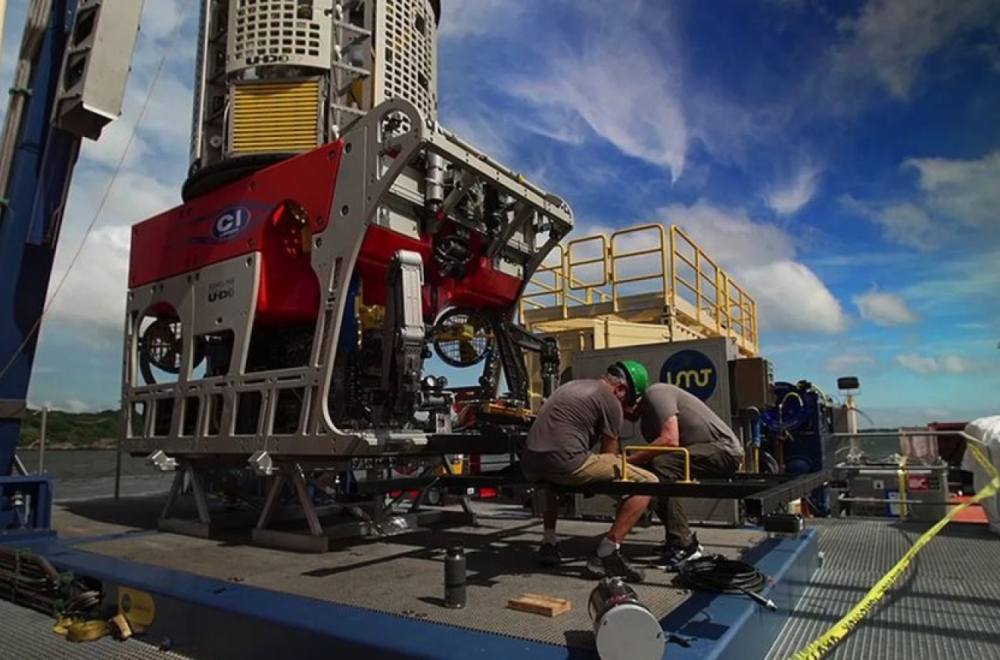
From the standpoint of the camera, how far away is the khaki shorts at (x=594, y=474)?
13.4 ft

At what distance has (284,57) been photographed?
5.89m

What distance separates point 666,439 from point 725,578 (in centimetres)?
138

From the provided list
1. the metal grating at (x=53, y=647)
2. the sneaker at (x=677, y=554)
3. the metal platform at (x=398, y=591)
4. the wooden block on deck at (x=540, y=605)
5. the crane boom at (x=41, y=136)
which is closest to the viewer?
the metal platform at (x=398, y=591)

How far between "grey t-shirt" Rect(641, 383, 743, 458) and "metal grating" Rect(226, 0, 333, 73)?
3.98 metres

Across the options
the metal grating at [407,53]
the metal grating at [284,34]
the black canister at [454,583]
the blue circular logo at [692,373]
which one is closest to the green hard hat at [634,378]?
the black canister at [454,583]

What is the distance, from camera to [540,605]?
3.13 metres

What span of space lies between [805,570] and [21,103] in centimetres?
780

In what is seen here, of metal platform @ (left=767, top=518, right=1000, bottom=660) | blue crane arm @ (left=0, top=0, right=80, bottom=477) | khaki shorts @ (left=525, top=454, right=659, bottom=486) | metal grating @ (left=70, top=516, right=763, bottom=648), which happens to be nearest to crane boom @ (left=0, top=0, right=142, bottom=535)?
blue crane arm @ (left=0, top=0, right=80, bottom=477)

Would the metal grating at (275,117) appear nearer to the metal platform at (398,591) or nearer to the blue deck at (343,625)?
the metal platform at (398,591)

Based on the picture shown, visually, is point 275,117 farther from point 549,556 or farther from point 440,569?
point 549,556

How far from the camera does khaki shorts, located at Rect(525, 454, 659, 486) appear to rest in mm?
4086

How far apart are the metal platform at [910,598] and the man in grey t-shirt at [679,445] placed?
0.85 metres

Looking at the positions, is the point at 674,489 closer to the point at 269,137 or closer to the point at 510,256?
the point at 510,256

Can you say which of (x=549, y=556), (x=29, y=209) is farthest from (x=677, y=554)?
(x=29, y=209)
